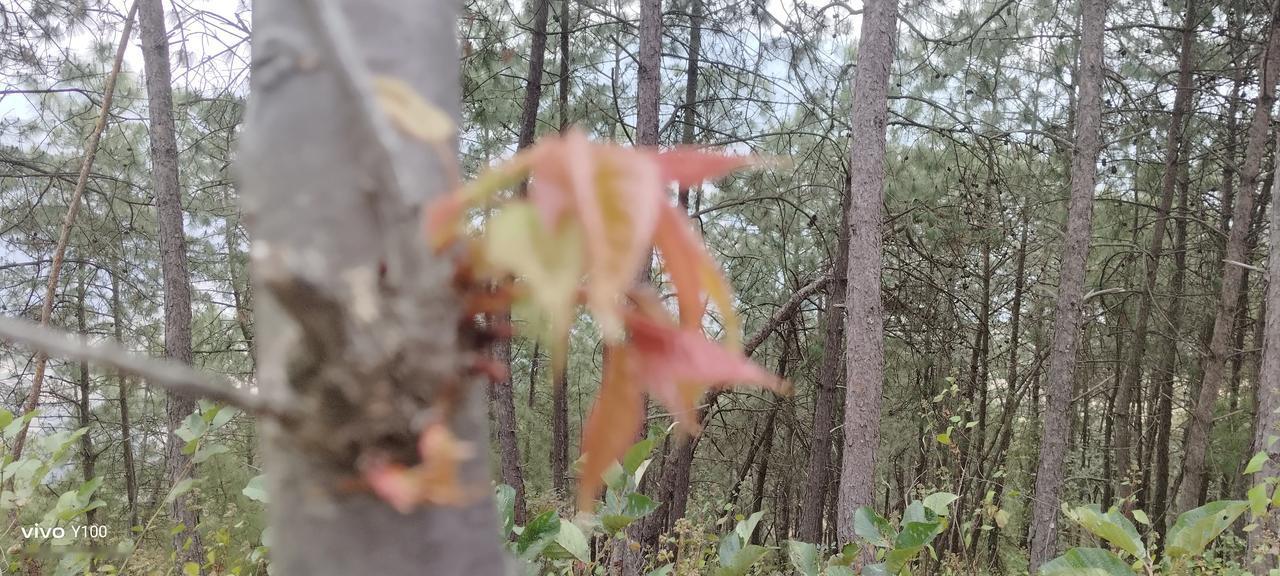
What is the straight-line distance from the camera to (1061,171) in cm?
852

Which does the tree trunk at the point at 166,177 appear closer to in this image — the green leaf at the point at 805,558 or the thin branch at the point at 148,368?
the green leaf at the point at 805,558

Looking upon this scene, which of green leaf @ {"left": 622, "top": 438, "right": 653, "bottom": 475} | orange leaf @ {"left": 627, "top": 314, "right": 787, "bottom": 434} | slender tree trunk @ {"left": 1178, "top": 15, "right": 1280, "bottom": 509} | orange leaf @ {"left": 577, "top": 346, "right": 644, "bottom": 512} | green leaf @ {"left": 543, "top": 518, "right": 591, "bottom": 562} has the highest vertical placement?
slender tree trunk @ {"left": 1178, "top": 15, "right": 1280, "bottom": 509}

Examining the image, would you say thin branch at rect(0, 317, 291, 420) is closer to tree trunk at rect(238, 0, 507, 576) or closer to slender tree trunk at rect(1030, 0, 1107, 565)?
tree trunk at rect(238, 0, 507, 576)

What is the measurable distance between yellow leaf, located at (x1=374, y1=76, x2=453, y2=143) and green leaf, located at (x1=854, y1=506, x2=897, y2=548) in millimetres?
1512

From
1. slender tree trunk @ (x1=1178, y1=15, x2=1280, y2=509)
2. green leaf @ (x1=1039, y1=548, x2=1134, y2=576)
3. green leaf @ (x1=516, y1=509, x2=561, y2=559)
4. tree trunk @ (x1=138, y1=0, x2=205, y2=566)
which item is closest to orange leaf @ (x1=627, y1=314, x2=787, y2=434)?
green leaf @ (x1=516, y1=509, x2=561, y2=559)

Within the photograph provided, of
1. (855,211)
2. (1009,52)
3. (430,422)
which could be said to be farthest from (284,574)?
(1009,52)

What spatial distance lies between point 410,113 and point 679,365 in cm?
17

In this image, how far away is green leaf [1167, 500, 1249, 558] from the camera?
→ 3.92ft

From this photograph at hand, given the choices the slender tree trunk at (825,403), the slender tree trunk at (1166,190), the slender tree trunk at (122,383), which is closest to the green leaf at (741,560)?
the slender tree trunk at (825,403)

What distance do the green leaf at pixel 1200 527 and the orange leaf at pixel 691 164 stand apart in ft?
4.22

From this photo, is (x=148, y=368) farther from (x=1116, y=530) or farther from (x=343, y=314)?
(x=1116, y=530)

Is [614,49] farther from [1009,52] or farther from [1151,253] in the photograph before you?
[1151,253]

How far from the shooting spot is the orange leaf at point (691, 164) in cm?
35

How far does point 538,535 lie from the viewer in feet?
4.20
